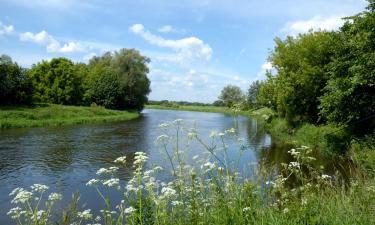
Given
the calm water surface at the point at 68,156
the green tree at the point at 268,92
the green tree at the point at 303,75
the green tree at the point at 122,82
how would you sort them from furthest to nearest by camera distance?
the green tree at the point at 122,82
the green tree at the point at 268,92
the green tree at the point at 303,75
the calm water surface at the point at 68,156

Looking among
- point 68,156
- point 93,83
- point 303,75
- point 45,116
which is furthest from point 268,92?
point 93,83

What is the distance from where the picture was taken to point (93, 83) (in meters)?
65.2

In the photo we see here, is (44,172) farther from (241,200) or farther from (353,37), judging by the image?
(353,37)

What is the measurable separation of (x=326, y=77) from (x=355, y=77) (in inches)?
396

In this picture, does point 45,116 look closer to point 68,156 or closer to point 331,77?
point 68,156

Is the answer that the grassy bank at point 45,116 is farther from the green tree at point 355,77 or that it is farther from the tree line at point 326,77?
the green tree at point 355,77

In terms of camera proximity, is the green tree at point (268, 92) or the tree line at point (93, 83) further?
the tree line at point (93, 83)

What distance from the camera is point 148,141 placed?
2831 cm

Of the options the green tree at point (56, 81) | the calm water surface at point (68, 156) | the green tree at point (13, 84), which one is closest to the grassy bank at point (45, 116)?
the green tree at point (13, 84)

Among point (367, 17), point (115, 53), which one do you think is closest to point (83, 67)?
point (115, 53)

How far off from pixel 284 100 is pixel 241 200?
2657 centimetres

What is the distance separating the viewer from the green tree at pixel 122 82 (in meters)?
63.3

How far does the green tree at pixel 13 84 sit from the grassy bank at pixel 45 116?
5.86 ft

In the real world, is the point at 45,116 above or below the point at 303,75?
below
